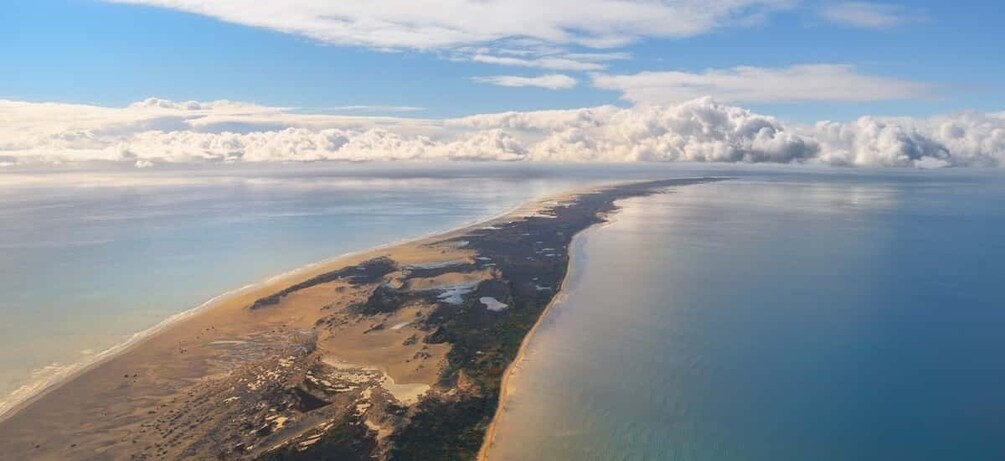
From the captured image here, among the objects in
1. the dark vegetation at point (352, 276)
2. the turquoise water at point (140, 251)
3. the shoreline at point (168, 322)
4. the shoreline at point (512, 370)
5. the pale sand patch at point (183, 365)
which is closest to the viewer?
the shoreline at point (512, 370)

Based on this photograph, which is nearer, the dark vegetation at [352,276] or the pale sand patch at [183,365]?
the pale sand patch at [183,365]

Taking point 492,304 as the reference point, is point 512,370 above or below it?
below

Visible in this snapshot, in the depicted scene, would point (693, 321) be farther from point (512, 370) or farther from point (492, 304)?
point (512, 370)

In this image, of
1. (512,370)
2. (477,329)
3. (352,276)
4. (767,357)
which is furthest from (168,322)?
(767,357)

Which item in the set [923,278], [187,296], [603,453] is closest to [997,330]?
[923,278]

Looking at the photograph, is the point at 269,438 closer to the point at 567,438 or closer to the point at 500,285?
the point at 567,438

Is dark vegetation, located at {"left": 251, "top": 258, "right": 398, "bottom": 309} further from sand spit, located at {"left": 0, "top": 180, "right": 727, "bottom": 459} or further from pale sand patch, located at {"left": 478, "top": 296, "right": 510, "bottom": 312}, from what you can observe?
pale sand patch, located at {"left": 478, "top": 296, "right": 510, "bottom": 312}

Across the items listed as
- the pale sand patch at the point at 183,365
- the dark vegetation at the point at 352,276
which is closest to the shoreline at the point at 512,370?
the pale sand patch at the point at 183,365

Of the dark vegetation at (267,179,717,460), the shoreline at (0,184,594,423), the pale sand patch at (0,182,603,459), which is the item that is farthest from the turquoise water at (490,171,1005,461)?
the shoreline at (0,184,594,423)

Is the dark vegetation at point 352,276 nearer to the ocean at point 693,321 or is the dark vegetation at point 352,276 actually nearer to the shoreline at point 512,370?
the ocean at point 693,321

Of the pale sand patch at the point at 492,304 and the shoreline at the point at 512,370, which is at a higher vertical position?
the pale sand patch at the point at 492,304

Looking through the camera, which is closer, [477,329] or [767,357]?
[767,357]
